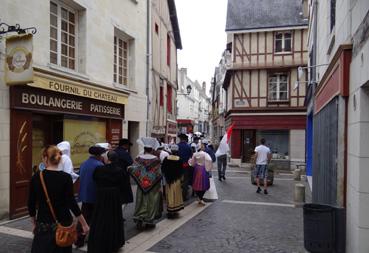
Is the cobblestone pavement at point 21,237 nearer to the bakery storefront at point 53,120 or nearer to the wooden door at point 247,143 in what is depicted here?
the bakery storefront at point 53,120

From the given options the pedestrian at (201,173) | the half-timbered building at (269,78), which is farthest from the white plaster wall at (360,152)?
the half-timbered building at (269,78)

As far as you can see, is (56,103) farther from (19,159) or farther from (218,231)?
(218,231)

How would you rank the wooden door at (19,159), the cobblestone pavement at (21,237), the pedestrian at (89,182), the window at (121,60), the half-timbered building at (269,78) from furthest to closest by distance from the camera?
the half-timbered building at (269,78), the window at (121,60), the wooden door at (19,159), the pedestrian at (89,182), the cobblestone pavement at (21,237)

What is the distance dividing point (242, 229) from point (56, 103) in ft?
15.9

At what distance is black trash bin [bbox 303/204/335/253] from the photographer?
4.65m

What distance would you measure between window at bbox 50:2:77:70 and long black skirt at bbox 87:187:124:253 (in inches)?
181

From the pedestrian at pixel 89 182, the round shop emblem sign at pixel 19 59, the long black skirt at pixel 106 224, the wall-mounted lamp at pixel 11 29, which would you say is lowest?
the long black skirt at pixel 106 224

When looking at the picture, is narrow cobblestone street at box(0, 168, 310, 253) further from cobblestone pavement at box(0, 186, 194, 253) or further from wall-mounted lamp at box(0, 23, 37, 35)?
wall-mounted lamp at box(0, 23, 37, 35)

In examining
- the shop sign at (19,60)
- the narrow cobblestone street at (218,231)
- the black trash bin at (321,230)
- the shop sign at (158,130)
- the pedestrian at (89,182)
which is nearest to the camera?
the black trash bin at (321,230)

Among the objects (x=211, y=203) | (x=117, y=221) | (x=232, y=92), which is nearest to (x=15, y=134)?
(x=117, y=221)

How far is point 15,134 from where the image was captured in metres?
6.95

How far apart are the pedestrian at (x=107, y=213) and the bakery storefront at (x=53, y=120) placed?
8.95ft

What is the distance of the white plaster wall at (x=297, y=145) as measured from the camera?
66.6 feet

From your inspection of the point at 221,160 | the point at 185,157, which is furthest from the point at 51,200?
the point at 221,160
